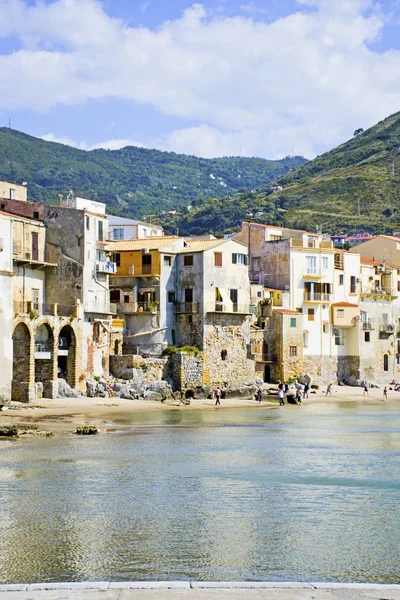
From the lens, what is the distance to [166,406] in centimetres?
6706

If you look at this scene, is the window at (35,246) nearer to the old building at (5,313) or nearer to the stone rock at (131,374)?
the old building at (5,313)

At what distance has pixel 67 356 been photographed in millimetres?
66562

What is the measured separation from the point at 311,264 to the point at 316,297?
Result: 3.05m

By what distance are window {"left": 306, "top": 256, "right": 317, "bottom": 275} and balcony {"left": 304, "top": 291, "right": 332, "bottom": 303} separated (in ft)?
6.47

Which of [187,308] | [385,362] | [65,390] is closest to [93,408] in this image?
[65,390]

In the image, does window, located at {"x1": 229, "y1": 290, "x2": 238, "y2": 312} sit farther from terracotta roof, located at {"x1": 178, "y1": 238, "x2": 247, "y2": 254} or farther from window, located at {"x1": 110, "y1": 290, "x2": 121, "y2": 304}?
window, located at {"x1": 110, "y1": 290, "x2": 121, "y2": 304}

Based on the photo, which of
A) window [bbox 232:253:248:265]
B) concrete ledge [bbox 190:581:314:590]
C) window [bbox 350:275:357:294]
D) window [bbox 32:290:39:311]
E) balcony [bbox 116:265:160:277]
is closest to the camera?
concrete ledge [bbox 190:581:314:590]

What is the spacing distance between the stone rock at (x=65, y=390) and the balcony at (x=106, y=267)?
9.65 metres

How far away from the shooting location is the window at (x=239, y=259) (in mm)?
78625

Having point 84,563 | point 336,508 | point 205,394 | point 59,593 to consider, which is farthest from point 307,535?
point 205,394

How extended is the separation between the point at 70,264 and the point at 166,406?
12112 mm

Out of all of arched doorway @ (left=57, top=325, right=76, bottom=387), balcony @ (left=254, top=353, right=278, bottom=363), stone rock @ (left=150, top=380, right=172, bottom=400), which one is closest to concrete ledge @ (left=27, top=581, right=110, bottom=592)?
arched doorway @ (left=57, top=325, right=76, bottom=387)

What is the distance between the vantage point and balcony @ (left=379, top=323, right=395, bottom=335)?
94.9 metres

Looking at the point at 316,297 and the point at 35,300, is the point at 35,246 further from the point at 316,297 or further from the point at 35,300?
the point at 316,297
